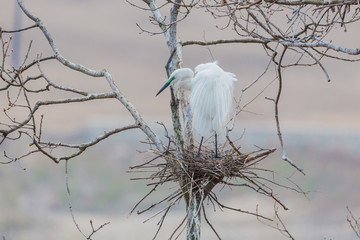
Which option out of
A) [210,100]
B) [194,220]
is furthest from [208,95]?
[194,220]

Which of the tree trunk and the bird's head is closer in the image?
the tree trunk

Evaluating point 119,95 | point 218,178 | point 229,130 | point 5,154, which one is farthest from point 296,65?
point 5,154

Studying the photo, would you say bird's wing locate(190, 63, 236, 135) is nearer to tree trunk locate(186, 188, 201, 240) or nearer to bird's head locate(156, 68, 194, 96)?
bird's head locate(156, 68, 194, 96)

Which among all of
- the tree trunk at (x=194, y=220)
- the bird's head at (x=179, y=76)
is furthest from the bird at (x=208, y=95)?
the tree trunk at (x=194, y=220)

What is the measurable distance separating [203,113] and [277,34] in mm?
990

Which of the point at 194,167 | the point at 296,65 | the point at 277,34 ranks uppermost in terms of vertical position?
the point at 296,65

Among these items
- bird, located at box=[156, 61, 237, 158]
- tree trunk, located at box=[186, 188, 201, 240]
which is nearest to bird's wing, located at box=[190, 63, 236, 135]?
bird, located at box=[156, 61, 237, 158]

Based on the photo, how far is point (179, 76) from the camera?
3.72 metres

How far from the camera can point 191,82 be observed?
3746 mm

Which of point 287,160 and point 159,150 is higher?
point 159,150

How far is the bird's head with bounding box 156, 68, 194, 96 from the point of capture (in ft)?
12.2

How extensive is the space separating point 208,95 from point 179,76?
268 millimetres

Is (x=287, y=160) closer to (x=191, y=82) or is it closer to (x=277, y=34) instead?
(x=277, y=34)

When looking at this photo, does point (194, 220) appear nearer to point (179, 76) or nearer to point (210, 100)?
point (210, 100)
